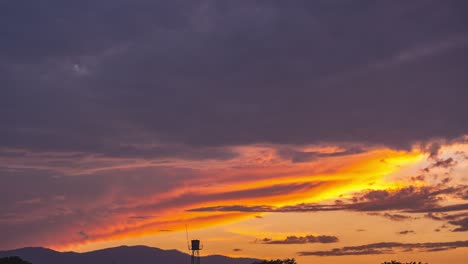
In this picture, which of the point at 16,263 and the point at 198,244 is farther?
the point at 198,244

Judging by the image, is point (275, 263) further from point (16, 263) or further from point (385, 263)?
point (16, 263)

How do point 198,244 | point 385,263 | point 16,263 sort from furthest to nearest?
point 198,244, point 16,263, point 385,263

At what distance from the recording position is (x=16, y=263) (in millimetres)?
152125

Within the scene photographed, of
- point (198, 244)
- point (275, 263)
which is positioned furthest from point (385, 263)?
point (198, 244)

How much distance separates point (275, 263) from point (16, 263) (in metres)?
49.2

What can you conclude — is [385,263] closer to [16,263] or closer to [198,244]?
[198,244]

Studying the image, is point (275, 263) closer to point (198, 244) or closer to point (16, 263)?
point (198, 244)

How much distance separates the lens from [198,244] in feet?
553

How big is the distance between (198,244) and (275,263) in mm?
27960

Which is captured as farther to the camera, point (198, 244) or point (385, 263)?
point (198, 244)

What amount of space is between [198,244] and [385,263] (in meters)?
43.2

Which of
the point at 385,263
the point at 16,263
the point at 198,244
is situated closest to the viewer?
the point at 385,263

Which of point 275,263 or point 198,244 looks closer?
point 275,263

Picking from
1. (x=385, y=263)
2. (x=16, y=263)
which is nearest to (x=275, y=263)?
(x=385, y=263)
